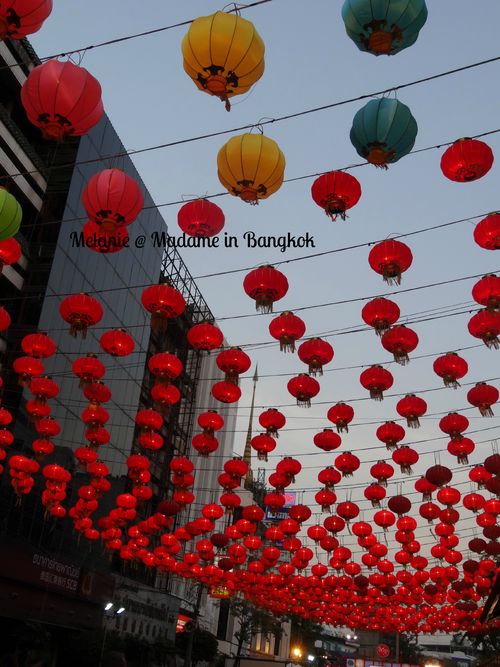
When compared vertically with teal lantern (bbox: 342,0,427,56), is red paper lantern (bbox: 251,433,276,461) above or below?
below

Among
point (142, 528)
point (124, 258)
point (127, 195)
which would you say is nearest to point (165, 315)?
point (127, 195)

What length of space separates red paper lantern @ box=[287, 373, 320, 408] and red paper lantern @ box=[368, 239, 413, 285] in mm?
3436

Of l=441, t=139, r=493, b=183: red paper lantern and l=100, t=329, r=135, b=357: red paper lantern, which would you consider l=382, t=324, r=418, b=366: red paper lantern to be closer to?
l=441, t=139, r=493, b=183: red paper lantern

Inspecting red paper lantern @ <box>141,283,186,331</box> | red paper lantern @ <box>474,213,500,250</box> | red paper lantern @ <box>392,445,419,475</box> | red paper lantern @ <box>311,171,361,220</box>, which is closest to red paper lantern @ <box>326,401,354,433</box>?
red paper lantern @ <box>392,445,419,475</box>

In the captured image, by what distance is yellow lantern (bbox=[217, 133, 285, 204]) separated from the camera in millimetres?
6641

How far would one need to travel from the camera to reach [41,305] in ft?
67.2

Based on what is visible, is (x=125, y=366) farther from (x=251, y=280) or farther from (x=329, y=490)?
(x=251, y=280)

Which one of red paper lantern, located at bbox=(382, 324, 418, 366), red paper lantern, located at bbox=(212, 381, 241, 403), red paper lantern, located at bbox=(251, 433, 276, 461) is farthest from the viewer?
red paper lantern, located at bbox=(251, 433, 276, 461)

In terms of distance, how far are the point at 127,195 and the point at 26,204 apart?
15.2m

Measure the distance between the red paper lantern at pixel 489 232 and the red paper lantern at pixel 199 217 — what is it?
322cm

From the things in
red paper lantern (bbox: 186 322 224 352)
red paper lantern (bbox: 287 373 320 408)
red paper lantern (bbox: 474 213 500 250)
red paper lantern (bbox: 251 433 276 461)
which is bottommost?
red paper lantern (bbox: 251 433 276 461)

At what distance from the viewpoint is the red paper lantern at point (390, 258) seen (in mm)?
8603

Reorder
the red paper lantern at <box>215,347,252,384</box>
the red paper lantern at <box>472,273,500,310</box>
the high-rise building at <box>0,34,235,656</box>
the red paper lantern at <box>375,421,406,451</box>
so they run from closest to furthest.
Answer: the red paper lantern at <box>472,273,500,310</box> < the red paper lantern at <box>215,347,252,384</box> < the red paper lantern at <box>375,421,406,451</box> < the high-rise building at <box>0,34,235,656</box>

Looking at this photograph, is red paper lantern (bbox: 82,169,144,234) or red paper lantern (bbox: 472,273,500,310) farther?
red paper lantern (bbox: 472,273,500,310)
